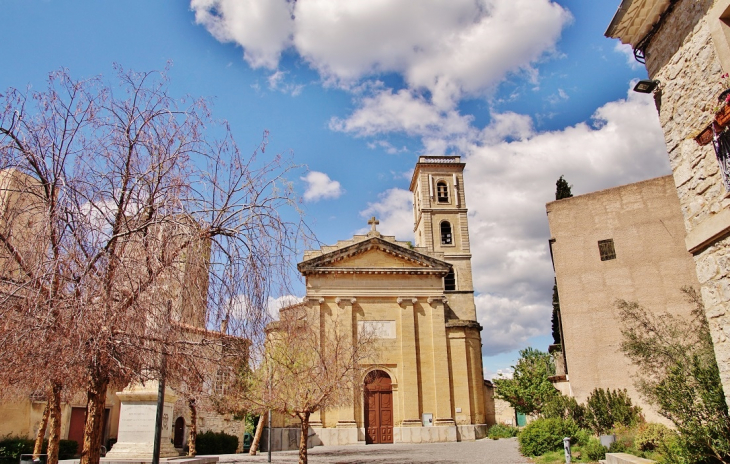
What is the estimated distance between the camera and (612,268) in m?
22.5

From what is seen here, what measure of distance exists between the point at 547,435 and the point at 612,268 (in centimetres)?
921

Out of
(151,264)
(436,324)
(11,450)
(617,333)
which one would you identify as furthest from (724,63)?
(436,324)

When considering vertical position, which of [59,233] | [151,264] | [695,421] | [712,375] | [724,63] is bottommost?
[695,421]


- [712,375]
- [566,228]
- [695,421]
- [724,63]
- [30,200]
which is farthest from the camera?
[566,228]

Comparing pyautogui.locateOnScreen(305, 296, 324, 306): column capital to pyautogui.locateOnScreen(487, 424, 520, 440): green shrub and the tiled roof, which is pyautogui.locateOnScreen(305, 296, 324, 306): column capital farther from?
the tiled roof

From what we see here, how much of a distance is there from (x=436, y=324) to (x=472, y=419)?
227 inches

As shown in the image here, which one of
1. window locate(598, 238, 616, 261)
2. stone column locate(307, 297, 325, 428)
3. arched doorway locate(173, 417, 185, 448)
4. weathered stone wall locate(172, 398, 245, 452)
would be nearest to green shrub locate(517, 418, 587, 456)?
window locate(598, 238, 616, 261)

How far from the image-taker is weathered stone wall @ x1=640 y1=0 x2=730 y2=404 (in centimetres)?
539

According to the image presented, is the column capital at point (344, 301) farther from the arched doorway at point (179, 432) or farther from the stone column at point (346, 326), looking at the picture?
the arched doorway at point (179, 432)

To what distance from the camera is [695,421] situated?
7793 millimetres

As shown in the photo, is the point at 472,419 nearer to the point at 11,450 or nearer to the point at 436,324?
the point at 436,324

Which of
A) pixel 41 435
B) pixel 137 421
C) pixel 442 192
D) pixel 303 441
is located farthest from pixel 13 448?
pixel 442 192

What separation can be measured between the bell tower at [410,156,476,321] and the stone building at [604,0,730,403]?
34846 millimetres

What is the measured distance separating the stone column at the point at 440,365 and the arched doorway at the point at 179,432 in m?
14.2
